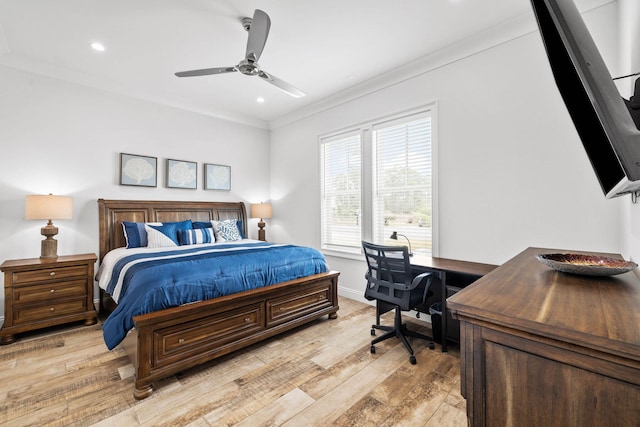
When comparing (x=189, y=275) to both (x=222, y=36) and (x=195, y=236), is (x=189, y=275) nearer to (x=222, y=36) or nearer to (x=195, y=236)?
(x=195, y=236)

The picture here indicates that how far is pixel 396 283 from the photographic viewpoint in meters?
2.48

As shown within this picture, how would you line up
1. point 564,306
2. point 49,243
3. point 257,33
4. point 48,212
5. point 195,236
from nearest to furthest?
point 564,306 < point 257,33 < point 48,212 < point 49,243 < point 195,236

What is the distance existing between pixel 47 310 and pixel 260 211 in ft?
9.51

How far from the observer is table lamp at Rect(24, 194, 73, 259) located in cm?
295

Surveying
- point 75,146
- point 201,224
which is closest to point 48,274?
point 75,146

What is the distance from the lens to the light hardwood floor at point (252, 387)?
1.74 m

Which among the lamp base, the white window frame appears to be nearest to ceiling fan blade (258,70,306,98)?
the white window frame

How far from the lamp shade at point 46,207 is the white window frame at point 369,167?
10.3 feet

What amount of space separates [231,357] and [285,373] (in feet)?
1.86

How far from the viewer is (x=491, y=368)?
768 mm

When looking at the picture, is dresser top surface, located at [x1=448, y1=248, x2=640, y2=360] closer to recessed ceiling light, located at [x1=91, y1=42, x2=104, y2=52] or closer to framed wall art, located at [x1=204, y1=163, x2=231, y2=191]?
recessed ceiling light, located at [x1=91, y1=42, x2=104, y2=52]

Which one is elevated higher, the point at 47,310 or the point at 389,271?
the point at 389,271

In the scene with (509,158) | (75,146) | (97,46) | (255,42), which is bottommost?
(509,158)

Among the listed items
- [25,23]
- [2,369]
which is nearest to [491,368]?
[2,369]
